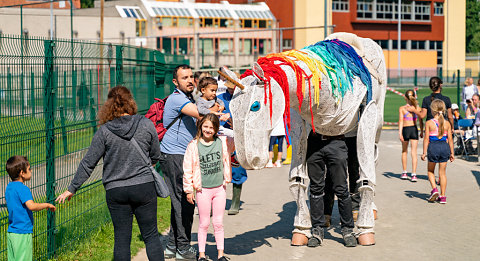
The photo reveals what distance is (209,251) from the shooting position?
24.6 feet

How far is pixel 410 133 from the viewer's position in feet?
40.0

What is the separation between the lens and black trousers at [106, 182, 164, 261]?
581 centimetres

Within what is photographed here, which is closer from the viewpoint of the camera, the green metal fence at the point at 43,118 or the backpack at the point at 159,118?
the green metal fence at the point at 43,118

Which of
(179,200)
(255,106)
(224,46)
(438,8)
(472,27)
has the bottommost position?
(179,200)

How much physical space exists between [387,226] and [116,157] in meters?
4.13

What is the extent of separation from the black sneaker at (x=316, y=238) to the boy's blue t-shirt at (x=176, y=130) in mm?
1800

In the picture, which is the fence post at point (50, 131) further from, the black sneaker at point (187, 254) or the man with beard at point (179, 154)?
the black sneaker at point (187, 254)

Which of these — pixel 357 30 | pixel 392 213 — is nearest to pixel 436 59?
pixel 357 30

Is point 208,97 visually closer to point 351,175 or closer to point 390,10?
point 351,175

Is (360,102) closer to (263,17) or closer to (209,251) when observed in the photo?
(209,251)

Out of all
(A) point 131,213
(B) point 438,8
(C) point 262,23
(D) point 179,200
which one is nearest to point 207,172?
(D) point 179,200

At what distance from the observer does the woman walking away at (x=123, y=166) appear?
5797 millimetres

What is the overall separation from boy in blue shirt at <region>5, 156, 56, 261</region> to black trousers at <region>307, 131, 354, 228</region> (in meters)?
3.24

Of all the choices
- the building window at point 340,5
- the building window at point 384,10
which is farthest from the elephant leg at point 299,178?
the building window at point 384,10
